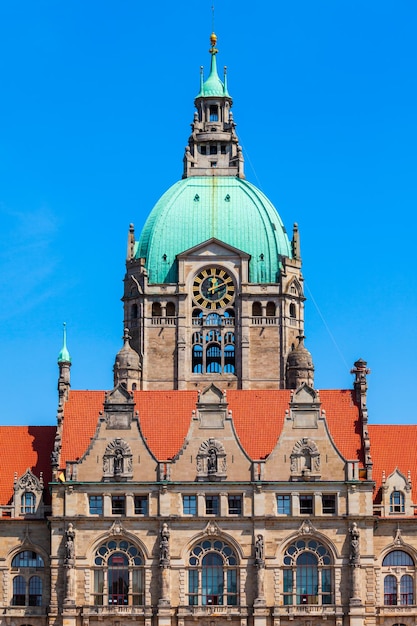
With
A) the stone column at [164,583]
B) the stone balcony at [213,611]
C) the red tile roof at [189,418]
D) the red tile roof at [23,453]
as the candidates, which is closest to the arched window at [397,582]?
the red tile roof at [189,418]

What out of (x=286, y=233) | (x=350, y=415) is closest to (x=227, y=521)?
(x=350, y=415)

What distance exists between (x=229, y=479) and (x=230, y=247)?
2247 centimetres

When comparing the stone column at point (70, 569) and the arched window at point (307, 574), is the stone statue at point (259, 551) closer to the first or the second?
the arched window at point (307, 574)

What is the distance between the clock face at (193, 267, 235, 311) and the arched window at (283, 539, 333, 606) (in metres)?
23.2

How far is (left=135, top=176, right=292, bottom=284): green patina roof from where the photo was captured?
451 ft

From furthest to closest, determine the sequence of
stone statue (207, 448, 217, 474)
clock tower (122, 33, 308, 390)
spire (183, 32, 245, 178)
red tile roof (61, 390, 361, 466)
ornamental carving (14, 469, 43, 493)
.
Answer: spire (183, 32, 245, 178) → clock tower (122, 33, 308, 390) → red tile roof (61, 390, 361, 466) → ornamental carving (14, 469, 43, 493) → stone statue (207, 448, 217, 474)

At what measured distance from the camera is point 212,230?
138 metres

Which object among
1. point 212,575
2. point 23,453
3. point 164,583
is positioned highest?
point 23,453

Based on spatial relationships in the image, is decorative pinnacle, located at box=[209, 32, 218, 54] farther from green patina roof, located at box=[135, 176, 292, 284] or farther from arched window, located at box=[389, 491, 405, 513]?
arched window, located at box=[389, 491, 405, 513]

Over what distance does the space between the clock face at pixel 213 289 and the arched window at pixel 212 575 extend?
22.9 m

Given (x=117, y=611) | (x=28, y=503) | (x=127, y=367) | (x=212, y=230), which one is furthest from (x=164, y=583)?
(x=212, y=230)

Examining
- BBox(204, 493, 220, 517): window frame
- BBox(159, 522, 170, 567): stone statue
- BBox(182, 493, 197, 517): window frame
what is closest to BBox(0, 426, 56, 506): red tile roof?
BBox(159, 522, 170, 567): stone statue

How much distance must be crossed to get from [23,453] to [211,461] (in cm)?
1164

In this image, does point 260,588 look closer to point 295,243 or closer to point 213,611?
point 213,611
